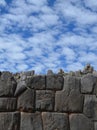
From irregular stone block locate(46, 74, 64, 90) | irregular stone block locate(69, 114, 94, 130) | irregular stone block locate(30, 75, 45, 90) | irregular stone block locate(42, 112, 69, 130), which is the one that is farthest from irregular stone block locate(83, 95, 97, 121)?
irregular stone block locate(30, 75, 45, 90)

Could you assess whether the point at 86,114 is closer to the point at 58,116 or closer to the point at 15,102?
the point at 58,116

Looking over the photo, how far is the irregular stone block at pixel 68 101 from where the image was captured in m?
6.04

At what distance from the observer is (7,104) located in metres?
5.91

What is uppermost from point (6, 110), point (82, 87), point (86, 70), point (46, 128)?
point (86, 70)

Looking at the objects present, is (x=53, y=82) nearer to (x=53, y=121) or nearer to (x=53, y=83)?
(x=53, y=83)

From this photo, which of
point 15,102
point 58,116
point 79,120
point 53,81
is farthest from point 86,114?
point 15,102

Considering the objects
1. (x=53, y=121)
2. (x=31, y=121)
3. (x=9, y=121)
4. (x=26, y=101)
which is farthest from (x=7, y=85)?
(x=53, y=121)

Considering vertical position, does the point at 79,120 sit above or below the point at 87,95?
below

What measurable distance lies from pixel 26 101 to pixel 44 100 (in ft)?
1.18

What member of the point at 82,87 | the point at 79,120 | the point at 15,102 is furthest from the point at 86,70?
the point at 15,102

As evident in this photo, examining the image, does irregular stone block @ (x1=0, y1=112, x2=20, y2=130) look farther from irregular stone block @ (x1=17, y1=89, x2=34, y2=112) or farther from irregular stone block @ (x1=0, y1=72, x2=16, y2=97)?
irregular stone block @ (x1=0, y1=72, x2=16, y2=97)

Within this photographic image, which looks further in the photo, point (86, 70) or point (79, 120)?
point (86, 70)

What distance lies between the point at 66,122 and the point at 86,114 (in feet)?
1.46

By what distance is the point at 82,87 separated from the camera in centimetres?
618
